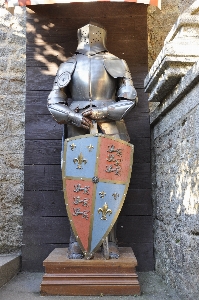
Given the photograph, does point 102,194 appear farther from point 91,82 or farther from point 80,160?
point 91,82

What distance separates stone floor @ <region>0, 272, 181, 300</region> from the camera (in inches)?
83.7

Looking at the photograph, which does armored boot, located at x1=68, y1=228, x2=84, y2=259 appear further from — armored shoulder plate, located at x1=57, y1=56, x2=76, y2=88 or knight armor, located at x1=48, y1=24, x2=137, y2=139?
armored shoulder plate, located at x1=57, y1=56, x2=76, y2=88

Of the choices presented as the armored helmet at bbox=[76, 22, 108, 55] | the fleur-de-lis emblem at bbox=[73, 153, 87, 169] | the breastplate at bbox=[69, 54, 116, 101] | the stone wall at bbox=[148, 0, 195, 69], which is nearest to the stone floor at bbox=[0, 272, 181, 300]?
the fleur-de-lis emblem at bbox=[73, 153, 87, 169]

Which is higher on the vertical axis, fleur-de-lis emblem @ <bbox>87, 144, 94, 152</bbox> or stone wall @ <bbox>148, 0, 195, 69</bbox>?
stone wall @ <bbox>148, 0, 195, 69</bbox>

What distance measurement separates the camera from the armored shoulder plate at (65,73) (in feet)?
8.66

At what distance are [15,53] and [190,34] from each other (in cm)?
166

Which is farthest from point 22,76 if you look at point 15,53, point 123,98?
point 123,98

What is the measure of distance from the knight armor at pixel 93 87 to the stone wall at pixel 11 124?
63 cm

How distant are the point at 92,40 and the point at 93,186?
1.15m

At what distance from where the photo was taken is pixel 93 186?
2295mm

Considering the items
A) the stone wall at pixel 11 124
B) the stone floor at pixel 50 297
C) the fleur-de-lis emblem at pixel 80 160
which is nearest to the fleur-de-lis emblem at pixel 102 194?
the fleur-de-lis emblem at pixel 80 160

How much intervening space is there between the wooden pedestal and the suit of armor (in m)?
0.34

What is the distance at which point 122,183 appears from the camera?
7.73 ft

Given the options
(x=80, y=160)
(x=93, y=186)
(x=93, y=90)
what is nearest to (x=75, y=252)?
(x=93, y=186)
